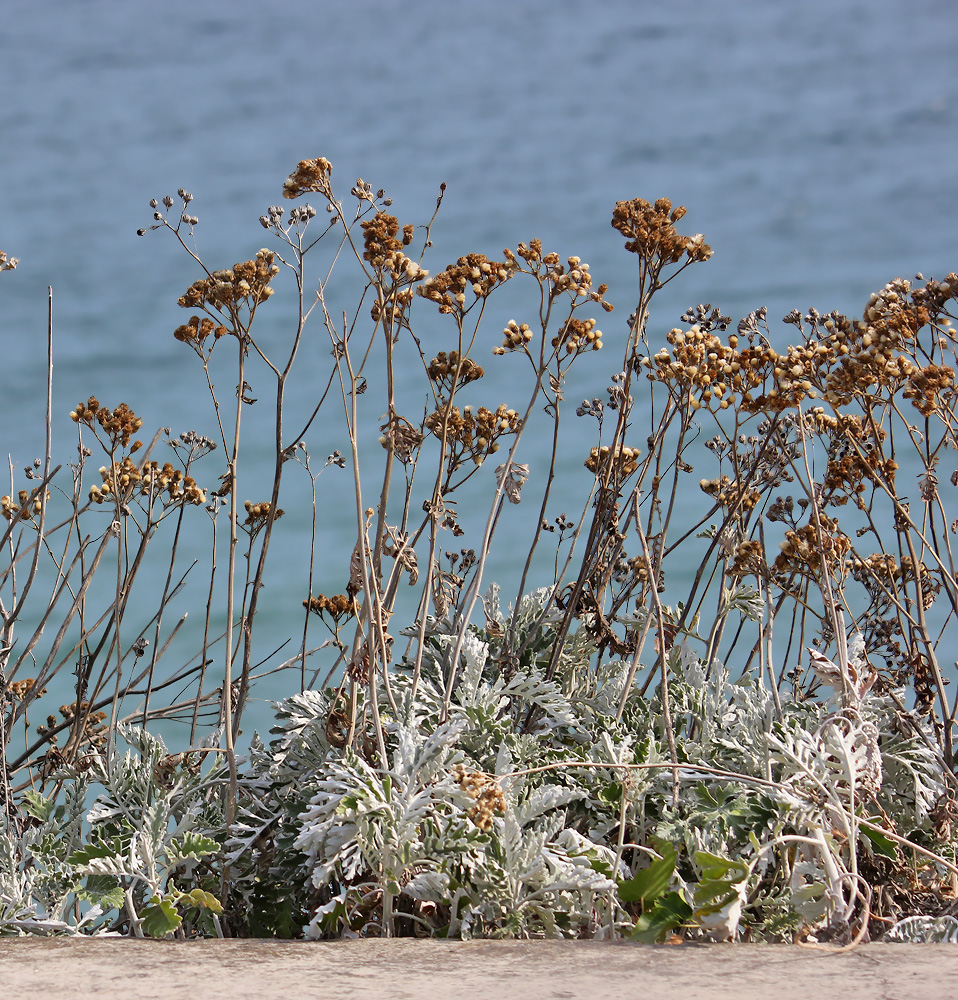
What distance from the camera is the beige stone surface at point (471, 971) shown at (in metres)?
1.29

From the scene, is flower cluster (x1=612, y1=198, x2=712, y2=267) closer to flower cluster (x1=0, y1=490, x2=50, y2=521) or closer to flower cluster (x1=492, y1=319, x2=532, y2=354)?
flower cluster (x1=492, y1=319, x2=532, y2=354)

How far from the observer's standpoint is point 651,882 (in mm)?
1770

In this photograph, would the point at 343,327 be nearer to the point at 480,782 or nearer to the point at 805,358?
the point at 480,782

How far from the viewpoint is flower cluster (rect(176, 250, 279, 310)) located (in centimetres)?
226

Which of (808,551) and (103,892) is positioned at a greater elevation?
(808,551)

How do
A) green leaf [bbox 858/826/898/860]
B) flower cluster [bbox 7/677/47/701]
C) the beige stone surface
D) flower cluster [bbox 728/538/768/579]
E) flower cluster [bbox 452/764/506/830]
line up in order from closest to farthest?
the beige stone surface → flower cluster [bbox 452/764/506/830] → green leaf [bbox 858/826/898/860] → flower cluster [bbox 728/538/768/579] → flower cluster [bbox 7/677/47/701]

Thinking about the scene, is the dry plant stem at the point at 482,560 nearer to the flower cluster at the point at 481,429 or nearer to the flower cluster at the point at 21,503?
the flower cluster at the point at 481,429

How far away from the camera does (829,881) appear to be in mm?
1770

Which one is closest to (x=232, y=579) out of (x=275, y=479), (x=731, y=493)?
(x=275, y=479)

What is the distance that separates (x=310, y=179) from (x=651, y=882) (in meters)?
1.64

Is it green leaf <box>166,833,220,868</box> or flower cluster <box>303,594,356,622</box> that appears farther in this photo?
flower cluster <box>303,594,356,622</box>

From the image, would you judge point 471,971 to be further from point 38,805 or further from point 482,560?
point 38,805

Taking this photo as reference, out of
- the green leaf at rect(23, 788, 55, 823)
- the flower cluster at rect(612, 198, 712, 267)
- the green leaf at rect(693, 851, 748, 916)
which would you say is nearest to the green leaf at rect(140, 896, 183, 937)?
the green leaf at rect(23, 788, 55, 823)

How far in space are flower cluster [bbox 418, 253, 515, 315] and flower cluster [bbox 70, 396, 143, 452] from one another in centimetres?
119
